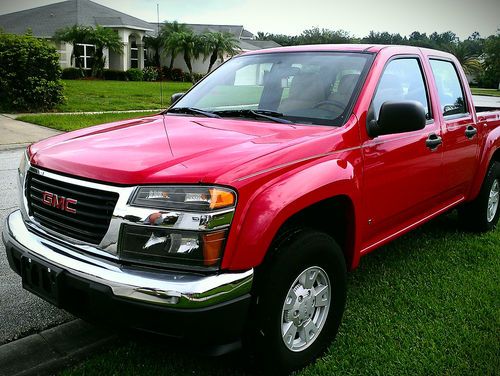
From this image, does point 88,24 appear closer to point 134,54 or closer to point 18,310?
point 134,54

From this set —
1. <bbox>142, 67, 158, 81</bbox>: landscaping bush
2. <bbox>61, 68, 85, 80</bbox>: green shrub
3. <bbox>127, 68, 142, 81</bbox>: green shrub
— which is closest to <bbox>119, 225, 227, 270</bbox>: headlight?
<bbox>61, 68, 85, 80</bbox>: green shrub

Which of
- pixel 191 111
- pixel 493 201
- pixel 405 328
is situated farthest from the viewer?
pixel 493 201

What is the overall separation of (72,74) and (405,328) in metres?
33.7

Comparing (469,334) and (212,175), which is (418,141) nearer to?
(469,334)

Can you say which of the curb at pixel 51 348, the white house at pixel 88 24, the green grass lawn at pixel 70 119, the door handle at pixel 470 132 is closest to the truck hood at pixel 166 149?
the curb at pixel 51 348

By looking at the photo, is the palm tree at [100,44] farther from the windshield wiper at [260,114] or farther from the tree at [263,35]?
the tree at [263,35]

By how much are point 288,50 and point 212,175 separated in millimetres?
1973

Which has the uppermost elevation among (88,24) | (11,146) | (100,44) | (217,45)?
(88,24)

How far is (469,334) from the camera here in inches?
126

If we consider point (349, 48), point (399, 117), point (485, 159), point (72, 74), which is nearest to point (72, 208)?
point (399, 117)

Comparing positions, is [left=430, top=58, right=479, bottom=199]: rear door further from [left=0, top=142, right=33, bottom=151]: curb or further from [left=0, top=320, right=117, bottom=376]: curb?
[left=0, top=142, right=33, bottom=151]: curb

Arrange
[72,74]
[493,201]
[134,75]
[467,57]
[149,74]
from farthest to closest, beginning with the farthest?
[467,57] → [149,74] → [134,75] → [72,74] → [493,201]

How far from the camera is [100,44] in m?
35.1

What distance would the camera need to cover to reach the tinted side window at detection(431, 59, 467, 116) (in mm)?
4230
